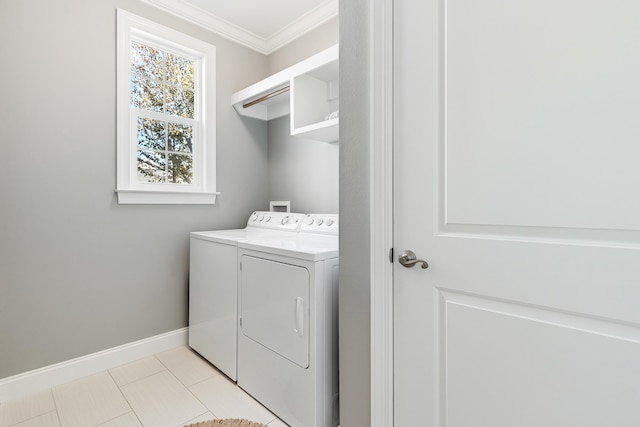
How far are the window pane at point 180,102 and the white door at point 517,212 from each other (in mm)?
1978

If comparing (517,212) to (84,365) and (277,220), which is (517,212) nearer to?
(277,220)

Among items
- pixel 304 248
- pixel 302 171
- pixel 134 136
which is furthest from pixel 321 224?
pixel 134 136

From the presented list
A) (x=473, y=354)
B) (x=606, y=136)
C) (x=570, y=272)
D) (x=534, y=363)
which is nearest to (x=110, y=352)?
(x=473, y=354)

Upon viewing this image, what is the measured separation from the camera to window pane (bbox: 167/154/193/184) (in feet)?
8.00

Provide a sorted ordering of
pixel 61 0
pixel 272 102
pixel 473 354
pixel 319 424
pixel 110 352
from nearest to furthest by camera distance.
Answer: pixel 473 354, pixel 319 424, pixel 61 0, pixel 110 352, pixel 272 102

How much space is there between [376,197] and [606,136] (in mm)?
650

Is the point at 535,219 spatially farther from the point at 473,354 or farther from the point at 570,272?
the point at 473,354

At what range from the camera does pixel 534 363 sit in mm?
879

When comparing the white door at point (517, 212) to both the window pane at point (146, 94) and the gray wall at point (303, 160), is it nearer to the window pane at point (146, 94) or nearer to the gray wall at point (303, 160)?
the gray wall at point (303, 160)

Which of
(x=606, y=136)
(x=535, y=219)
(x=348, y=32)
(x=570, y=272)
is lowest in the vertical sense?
(x=570, y=272)

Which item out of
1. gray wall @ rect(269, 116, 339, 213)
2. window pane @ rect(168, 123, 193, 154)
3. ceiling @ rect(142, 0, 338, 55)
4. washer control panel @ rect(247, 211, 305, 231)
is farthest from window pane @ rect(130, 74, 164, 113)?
washer control panel @ rect(247, 211, 305, 231)

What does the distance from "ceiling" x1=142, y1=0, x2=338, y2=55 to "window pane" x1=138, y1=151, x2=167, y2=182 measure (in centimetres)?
109

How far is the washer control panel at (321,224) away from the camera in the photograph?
6.32 ft

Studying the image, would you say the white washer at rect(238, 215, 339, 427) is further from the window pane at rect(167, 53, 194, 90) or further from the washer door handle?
the window pane at rect(167, 53, 194, 90)
